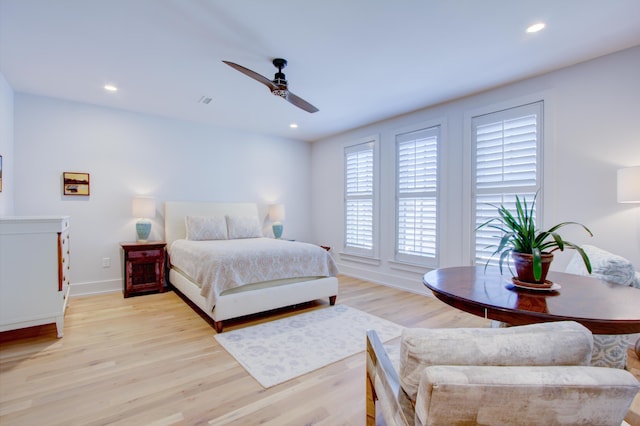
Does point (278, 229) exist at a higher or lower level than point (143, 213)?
lower

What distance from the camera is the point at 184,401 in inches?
74.8

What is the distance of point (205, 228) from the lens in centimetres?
448

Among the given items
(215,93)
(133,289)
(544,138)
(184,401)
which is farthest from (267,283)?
(544,138)

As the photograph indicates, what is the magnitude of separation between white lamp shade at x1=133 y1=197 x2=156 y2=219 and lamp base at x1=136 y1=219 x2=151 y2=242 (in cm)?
13

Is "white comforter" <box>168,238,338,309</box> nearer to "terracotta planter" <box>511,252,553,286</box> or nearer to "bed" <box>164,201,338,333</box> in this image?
"bed" <box>164,201,338,333</box>

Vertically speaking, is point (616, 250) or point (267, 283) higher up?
point (616, 250)

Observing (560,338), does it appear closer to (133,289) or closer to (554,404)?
(554,404)

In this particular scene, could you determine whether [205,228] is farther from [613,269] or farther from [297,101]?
[613,269]

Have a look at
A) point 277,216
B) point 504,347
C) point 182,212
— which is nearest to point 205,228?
point 182,212

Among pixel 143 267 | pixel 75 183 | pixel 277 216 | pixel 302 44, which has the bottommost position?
pixel 143 267

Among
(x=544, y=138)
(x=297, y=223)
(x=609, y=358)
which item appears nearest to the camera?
(x=609, y=358)

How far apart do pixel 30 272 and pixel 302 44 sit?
3.13m

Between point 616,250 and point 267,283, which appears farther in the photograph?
point 267,283

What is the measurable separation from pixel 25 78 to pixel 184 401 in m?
3.89
